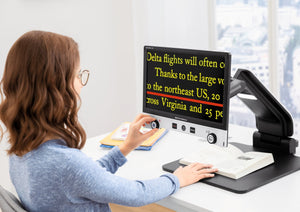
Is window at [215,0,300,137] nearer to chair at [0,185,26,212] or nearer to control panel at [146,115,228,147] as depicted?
control panel at [146,115,228,147]

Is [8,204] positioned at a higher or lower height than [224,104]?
lower

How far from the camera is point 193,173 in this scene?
1.47m

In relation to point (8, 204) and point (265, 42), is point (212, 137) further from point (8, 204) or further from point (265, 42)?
point (265, 42)

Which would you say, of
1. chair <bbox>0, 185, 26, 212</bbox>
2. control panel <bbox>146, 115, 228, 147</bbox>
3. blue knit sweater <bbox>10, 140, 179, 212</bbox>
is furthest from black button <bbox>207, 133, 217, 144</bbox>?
chair <bbox>0, 185, 26, 212</bbox>

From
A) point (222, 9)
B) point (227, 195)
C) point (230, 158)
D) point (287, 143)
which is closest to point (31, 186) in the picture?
point (227, 195)

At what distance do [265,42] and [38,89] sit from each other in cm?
247

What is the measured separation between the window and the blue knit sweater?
7.22 feet

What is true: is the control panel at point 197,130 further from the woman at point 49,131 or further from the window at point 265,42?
the window at point 265,42

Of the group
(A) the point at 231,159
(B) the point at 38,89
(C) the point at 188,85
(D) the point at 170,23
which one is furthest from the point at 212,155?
(D) the point at 170,23

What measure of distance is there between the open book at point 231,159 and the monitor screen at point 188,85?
6.1 inches

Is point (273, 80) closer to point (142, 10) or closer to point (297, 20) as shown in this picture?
point (297, 20)

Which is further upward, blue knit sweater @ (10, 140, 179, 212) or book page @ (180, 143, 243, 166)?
blue knit sweater @ (10, 140, 179, 212)

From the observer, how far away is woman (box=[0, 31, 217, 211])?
1172mm

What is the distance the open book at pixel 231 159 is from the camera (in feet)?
4.86
